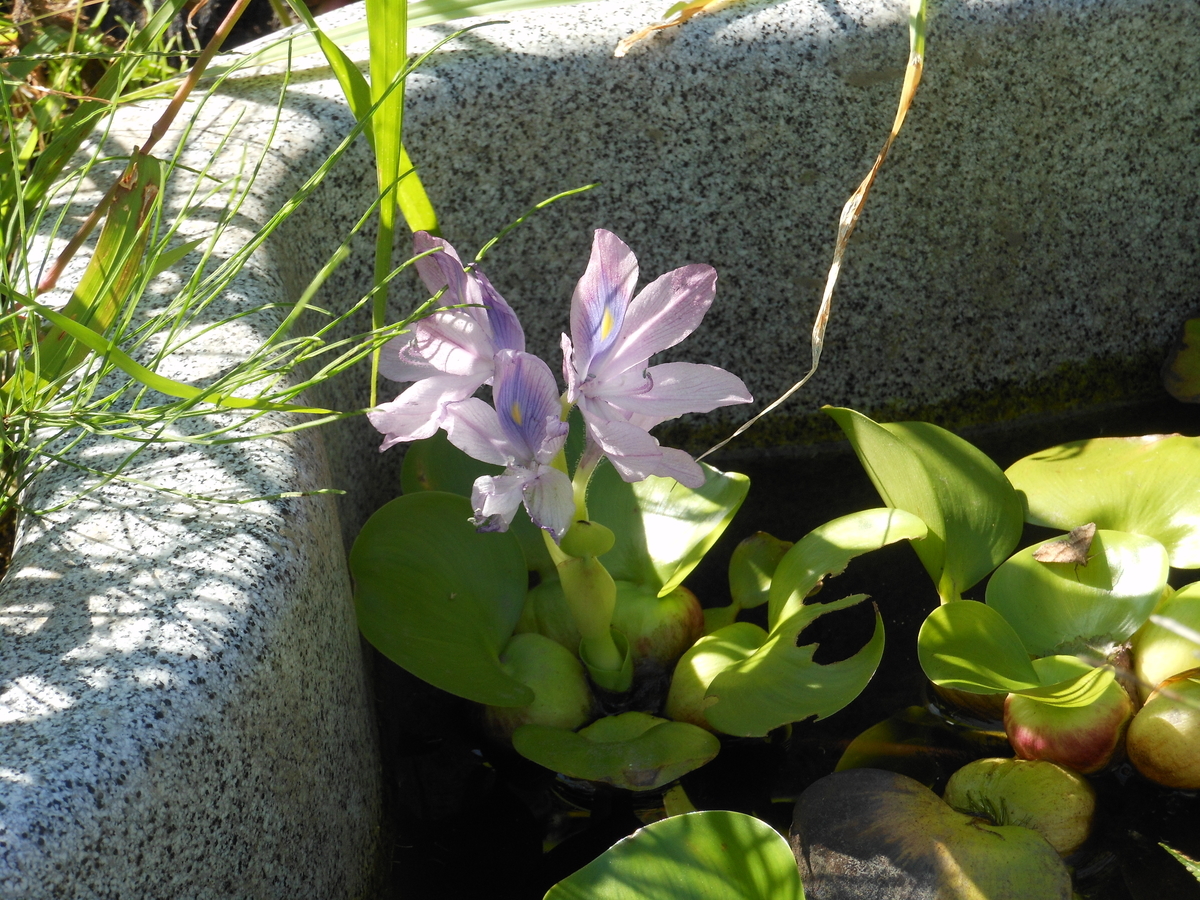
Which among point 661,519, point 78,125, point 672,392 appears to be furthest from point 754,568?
point 78,125

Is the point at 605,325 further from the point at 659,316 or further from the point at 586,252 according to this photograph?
the point at 586,252

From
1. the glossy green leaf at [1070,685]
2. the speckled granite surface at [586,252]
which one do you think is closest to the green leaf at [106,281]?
the speckled granite surface at [586,252]

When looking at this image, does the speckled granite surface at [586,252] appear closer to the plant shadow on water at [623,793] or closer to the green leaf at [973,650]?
the plant shadow on water at [623,793]

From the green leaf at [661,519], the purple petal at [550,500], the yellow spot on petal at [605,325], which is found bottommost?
the green leaf at [661,519]

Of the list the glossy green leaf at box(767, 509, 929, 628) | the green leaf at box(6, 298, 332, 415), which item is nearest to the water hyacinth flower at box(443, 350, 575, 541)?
the green leaf at box(6, 298, 332, 415)

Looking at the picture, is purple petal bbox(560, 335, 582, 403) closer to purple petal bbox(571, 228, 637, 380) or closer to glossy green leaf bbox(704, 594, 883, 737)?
purple petal bbox(571, 228, 637, 380)
